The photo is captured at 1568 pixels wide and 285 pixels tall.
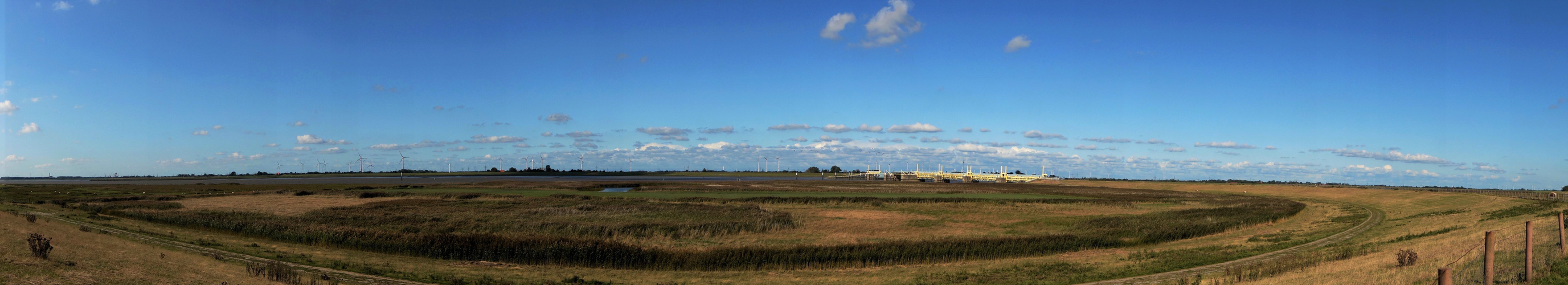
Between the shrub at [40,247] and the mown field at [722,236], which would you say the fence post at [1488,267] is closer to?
the mown field at [722,236]

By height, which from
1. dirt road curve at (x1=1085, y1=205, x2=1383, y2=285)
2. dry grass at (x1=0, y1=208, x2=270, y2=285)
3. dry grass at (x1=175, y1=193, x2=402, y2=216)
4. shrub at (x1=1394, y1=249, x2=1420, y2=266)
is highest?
shrub at (x1=1394, y1=249, x2=1420, y2=266)

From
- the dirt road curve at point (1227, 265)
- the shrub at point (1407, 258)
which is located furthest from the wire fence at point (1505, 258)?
the dirt road curve at point (1227, 265)

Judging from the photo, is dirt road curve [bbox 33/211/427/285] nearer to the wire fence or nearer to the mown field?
the mown field

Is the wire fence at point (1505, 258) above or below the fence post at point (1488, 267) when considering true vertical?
below

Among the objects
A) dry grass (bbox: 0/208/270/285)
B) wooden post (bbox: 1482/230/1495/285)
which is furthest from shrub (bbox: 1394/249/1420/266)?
dry grass (bbox: 0/208/270/285)

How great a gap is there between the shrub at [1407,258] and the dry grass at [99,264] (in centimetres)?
2619

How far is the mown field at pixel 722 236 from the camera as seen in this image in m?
22.6

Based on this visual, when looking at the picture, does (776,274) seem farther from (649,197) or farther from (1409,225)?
(649,197)

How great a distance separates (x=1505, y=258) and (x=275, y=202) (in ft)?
217

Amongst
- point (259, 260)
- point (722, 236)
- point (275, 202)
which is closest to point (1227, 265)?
point (722, 236)

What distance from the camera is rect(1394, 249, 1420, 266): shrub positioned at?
1580cm

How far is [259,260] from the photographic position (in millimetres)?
21641

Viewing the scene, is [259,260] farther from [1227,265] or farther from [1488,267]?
[1227,265]

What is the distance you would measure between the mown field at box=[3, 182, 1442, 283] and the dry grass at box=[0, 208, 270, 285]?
4017mm
